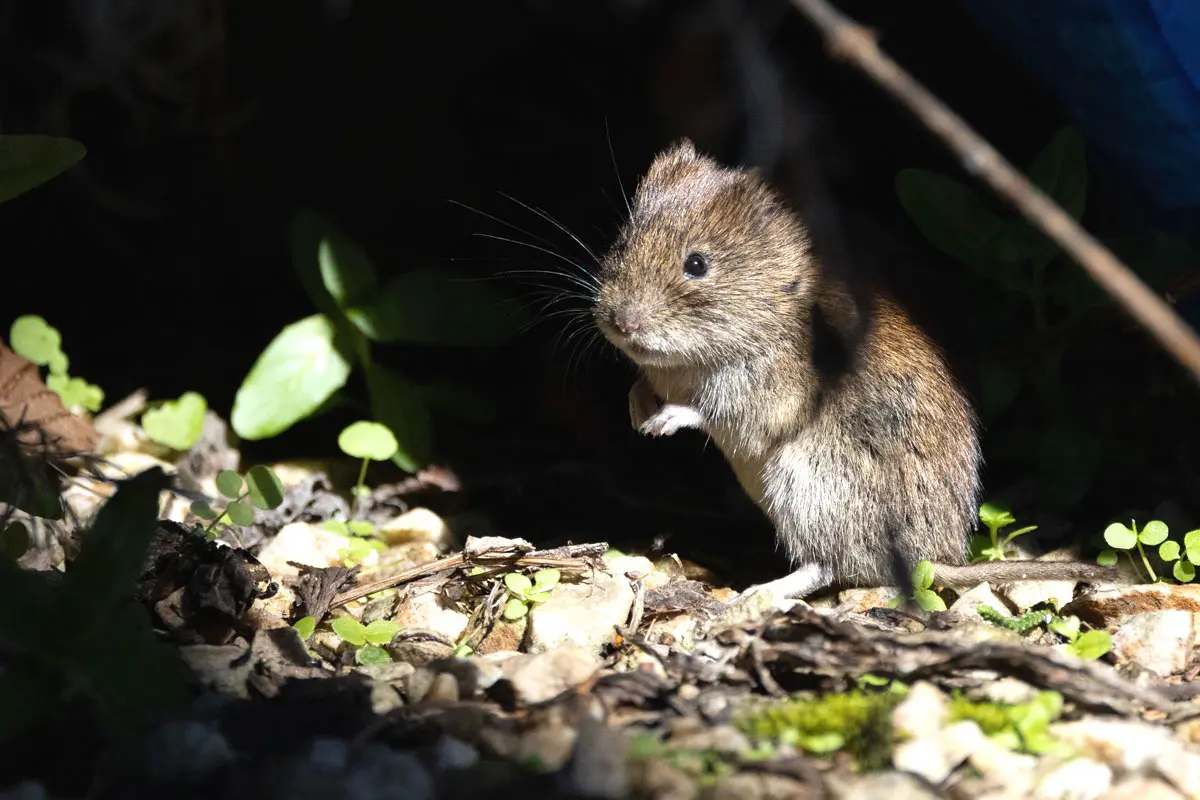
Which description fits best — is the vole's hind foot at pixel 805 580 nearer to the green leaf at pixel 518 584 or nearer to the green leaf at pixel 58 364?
the green leaf at pixel 518 584

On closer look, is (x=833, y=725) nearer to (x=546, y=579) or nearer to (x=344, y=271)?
(x=546, y=579)

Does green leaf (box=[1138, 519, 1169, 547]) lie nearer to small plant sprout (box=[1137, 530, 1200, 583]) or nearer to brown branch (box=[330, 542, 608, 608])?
small plant sprout (box=[1137, 530, 1200, 583])

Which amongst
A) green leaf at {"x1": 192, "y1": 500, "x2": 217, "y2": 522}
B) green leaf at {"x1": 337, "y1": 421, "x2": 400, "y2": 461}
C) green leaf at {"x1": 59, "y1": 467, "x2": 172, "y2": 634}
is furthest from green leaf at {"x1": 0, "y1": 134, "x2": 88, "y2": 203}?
green leaf at {"x1": 337, "y1": 421, "x2": 400, "y2": 461}

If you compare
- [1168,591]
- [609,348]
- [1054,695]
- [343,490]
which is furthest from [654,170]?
[1054,695]

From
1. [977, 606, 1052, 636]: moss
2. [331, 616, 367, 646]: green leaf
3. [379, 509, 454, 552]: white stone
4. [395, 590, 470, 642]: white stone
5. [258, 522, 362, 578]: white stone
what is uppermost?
[977, 606, 1052, 636]: moss

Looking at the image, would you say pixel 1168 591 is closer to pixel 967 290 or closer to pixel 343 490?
pixel 967 290
